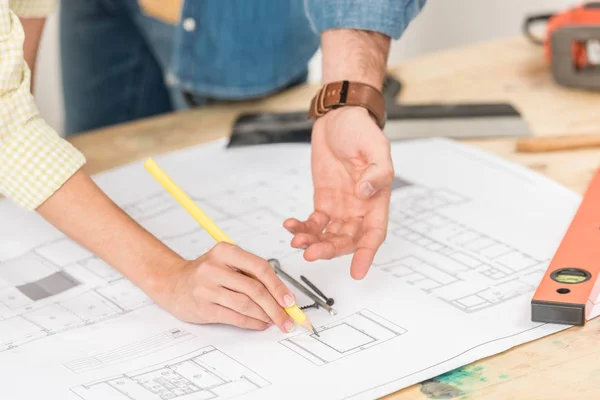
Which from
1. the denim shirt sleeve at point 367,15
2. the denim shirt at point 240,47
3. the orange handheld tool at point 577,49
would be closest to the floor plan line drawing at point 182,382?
the denim shirt sleeve at point 367,15

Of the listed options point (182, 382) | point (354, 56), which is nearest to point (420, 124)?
point (354, 56)

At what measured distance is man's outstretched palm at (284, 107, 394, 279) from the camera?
894mm

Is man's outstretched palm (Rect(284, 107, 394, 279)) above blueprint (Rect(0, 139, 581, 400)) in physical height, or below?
above

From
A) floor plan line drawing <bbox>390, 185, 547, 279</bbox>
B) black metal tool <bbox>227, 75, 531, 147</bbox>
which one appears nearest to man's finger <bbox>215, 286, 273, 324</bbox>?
floor plan line drawing <bbox>390, 185, 547, 279</bbox>

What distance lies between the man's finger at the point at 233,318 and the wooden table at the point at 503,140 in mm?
161

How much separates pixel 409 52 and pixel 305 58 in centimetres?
131

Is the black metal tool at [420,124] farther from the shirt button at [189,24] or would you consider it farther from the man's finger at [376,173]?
the man's finger at [376,173]

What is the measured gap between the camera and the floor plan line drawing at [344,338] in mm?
782

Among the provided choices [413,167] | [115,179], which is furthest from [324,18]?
[115,179]

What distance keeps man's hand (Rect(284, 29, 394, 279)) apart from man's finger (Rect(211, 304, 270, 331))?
88mm

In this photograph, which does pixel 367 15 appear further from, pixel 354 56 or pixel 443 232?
pixel 443 232

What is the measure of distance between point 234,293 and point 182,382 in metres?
0.10

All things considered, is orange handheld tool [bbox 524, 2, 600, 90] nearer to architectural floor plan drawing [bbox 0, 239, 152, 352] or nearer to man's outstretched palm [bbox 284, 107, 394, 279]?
man's outstretched palm [bbox 284, 107, 394, 279]

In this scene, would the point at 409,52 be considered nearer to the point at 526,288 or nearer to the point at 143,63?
the point at 143,63
